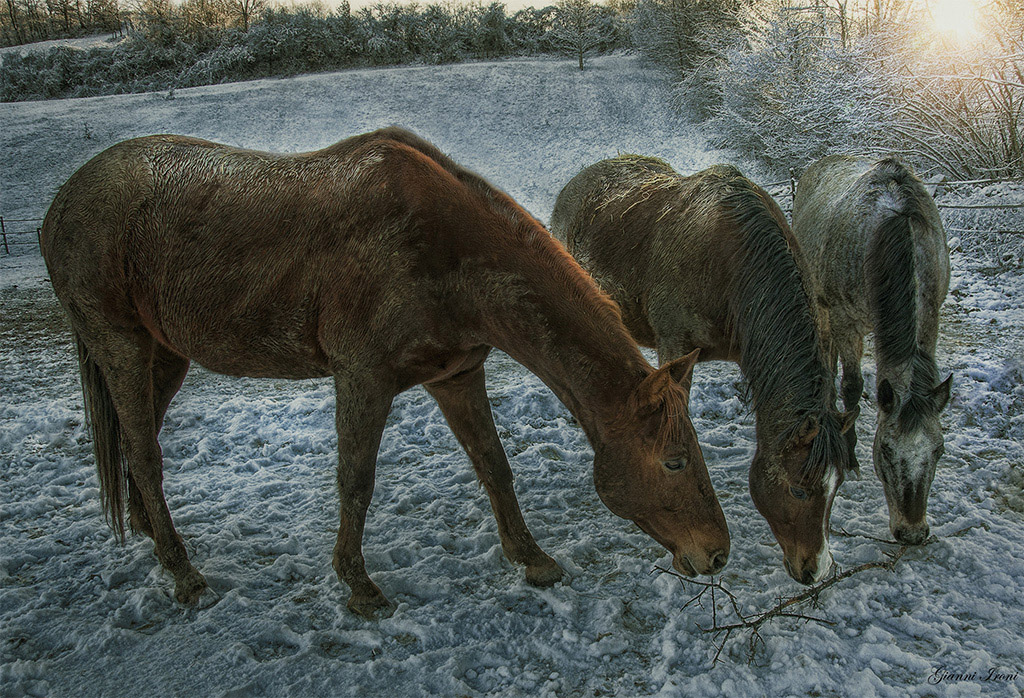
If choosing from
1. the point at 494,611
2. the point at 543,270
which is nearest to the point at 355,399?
the point at 543,270

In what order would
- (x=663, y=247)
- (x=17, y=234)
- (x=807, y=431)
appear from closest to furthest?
(x=807, y=431) < (x=663, y=247) < (x=17, y=234)

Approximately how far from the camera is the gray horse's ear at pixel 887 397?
299cm

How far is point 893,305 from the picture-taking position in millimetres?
3182

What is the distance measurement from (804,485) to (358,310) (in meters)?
2.05

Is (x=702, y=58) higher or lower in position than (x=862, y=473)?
higher

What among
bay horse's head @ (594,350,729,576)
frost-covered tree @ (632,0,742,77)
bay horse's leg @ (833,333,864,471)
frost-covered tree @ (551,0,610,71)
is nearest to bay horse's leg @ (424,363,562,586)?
bay horse's head @ (594,350,729,576)

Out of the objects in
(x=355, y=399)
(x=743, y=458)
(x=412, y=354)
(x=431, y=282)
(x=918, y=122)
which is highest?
(x=918, y=122)

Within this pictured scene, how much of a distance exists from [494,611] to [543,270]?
5.23ft

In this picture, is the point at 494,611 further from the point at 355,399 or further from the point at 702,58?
the point at 702,58

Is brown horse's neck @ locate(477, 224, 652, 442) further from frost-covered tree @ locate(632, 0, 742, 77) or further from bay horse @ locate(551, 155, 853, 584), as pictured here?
frost-covered tree @ locate(632, 0, 742, 77)

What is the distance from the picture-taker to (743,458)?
4172mm

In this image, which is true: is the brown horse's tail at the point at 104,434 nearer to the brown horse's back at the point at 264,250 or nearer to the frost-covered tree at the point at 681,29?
the brown horse's back at the point at 264,250

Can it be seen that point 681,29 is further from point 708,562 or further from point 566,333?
point 708,562

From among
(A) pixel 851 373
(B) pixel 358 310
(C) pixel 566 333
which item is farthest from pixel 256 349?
(A) pixel 851 373
